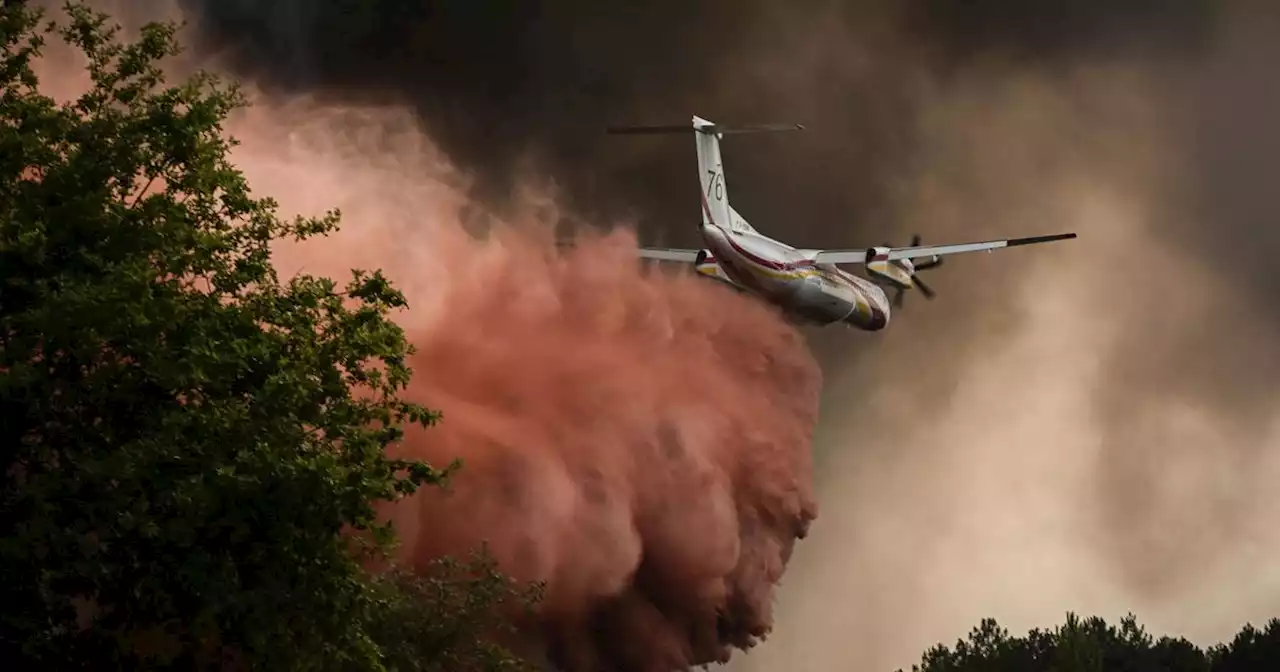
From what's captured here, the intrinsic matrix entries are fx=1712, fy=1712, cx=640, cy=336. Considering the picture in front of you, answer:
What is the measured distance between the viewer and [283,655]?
1554 inches

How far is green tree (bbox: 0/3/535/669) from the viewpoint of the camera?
37.4 metres

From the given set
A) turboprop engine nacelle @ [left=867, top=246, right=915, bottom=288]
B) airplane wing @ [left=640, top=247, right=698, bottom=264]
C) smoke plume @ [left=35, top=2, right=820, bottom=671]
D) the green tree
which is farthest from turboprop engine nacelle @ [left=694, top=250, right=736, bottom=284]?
the green tree

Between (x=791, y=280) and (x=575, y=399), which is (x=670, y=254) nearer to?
(x=791, y=280)

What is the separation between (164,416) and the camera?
3803 centimetres

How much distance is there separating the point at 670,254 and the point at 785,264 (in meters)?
9.74

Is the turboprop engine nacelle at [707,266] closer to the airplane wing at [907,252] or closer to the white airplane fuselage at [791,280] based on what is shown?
the white airplane fuselage at [791,280]

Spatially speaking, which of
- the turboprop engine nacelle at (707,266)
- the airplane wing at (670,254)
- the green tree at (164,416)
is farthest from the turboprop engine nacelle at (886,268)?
the green tree at (164,416)

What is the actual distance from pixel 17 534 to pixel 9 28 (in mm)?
12219

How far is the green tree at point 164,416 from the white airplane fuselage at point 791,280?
85.9 feet

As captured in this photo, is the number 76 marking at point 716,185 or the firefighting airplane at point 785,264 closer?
the firefighting airplane at point 785,264

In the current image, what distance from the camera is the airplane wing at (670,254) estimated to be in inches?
2953

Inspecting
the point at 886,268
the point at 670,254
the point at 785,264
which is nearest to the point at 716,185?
the point at 785,264

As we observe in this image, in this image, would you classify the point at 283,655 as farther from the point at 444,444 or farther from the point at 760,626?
the point at 760,626

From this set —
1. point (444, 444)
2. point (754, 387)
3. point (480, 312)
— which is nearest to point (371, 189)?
point (480, 312)
